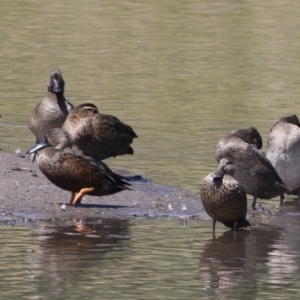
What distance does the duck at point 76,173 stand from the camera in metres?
10.5

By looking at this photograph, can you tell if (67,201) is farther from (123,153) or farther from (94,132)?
(123,153)

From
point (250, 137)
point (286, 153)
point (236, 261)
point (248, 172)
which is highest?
point (250, 137)

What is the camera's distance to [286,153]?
476 inches

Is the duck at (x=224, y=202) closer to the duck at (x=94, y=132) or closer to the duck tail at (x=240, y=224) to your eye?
the duck tail at (x=240, y=224)

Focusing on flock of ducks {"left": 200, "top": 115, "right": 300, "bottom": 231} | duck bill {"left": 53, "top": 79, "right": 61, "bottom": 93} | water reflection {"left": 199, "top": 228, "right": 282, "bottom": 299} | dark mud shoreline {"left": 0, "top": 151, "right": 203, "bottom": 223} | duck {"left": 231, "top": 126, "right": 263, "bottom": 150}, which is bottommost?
water reflection {"left": 199, "top": 228, "right": 282, "bottom": 299}

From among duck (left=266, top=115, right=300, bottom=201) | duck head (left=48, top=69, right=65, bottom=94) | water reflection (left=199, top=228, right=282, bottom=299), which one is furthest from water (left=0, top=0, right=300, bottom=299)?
duck head (left=48, top=69, right=65, bottom=94)

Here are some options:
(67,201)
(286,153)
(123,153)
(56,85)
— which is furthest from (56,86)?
(67,201)

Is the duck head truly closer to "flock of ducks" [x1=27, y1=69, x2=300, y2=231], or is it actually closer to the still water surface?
"flock of ducks" [x1=27, y1=69, x2=300, y2=231]

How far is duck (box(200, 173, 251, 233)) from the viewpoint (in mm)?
9836

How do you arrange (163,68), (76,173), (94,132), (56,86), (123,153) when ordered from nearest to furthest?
(76,173) → (94,132) → (123,153) → (56,86) → (163,68)

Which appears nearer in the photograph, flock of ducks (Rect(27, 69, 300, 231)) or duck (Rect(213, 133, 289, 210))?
flock of ducks (Rect(27, 69, 300, 231))

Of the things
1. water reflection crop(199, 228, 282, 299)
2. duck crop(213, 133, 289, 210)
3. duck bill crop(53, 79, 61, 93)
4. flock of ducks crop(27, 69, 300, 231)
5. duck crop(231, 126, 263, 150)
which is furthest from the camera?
duck bill crop(53, 79, 61, 93)

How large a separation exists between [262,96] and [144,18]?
38.1 ft

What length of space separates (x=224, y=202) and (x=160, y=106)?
740cm
